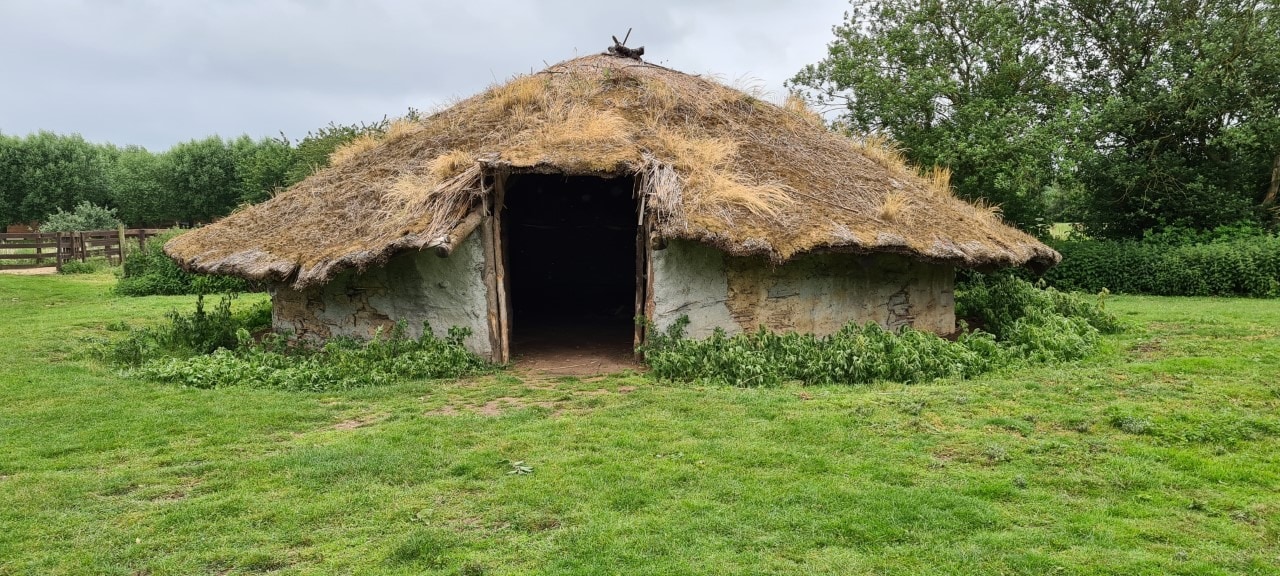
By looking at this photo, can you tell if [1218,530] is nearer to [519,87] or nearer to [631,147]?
[631,147]

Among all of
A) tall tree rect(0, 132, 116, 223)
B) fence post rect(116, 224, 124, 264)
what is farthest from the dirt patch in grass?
tall tree rect(0, 132, 116, 223)

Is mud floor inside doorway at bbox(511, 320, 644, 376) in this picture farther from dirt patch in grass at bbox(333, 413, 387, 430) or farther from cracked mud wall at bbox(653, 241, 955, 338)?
dirt patch in grass at bbox(333, 413, 387, 430)

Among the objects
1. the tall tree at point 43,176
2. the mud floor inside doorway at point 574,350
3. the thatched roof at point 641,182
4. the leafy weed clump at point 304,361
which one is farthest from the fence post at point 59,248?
the mud floor inside doorway at point 574,350

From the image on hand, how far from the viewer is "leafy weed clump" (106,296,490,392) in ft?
25.7

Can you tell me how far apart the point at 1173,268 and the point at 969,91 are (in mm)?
5542

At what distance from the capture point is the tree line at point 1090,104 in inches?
615

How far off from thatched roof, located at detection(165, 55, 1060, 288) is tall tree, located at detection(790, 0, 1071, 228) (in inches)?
240

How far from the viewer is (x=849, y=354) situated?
7.92 meters

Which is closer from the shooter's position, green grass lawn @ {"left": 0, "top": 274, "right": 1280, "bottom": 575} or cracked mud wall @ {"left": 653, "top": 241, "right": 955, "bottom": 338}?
green grass lawn @ {"left": 0, "top": 274, "right": 1280, "bottom": 575}

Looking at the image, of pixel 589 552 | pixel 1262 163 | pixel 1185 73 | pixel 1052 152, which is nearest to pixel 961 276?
pixel 1052 152

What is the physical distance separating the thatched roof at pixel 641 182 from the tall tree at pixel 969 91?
6.10m

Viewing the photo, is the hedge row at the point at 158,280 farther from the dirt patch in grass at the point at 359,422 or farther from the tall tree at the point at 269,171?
the dirt patch in grass at the point at 359,422

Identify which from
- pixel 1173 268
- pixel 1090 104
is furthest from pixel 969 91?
pixel 1173 268

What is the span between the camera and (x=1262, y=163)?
1681 cm
